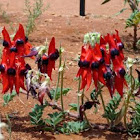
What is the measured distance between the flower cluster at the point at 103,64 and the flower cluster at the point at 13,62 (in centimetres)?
29

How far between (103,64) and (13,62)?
42cm

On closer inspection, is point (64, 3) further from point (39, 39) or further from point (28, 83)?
point (28, 83)

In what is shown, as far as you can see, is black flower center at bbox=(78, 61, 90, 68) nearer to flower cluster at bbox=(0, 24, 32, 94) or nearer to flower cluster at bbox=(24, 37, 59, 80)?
flower cluster at bbox=(24, 37, 59, 80)

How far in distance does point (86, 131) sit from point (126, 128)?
0.20m

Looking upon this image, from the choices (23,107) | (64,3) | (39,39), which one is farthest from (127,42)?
(64,3)

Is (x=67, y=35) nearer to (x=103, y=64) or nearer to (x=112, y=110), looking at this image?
(x=112, y=110)

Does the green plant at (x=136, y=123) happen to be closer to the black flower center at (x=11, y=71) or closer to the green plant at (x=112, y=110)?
the green plant at (x=112, y=110)

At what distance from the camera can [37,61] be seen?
7.22 ft

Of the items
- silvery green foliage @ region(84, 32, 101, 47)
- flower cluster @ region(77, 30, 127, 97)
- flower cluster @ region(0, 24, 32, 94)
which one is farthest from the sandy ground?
silvery green foliage @ region(84, 32, 101, 47)

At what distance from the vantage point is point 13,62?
90.0 inches

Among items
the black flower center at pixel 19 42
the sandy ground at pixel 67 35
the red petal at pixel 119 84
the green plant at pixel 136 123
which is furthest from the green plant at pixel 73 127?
the black flower center at pixel 19 42

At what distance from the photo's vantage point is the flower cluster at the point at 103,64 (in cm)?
212

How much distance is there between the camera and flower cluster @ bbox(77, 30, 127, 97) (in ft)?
6.96

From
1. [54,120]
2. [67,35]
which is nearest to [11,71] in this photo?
[54,120]
